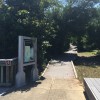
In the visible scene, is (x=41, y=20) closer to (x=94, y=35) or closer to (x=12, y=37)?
(x=12, y=37)

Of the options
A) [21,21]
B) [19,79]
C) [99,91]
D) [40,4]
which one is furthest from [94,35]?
[99,91]

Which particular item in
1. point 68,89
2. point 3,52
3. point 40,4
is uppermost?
point 40,4

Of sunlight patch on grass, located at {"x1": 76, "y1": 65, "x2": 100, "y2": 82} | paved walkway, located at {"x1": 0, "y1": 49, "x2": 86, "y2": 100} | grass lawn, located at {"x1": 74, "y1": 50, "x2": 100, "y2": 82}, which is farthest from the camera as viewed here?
grass lawn, located at {"x1": 74, "y1": 50, "x2": 100, "y2": 82}

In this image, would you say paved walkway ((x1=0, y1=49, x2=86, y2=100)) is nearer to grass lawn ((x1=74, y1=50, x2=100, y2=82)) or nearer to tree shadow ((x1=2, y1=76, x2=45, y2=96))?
tree shadow ((x1=2, y1=76, x2=45, y2=96))

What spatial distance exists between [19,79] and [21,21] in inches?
152

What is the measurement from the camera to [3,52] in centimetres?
1409

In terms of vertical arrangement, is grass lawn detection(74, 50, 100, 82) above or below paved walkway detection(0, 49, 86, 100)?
above

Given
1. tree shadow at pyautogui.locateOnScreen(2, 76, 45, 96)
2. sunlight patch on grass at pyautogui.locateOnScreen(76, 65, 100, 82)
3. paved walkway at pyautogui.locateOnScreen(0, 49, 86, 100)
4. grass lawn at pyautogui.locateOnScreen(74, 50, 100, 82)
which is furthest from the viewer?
grass lawn at pyautogui.locateOnScreen(74, 50, 100, 82)

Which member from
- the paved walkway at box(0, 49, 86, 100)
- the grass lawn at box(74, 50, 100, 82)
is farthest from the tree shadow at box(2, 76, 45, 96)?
the grass lawn at box(74, 50, 100, 82)

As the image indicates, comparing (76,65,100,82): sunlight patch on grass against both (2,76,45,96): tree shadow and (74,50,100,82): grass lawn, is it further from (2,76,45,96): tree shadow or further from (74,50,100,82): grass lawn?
(2,76,45,96): tree shadow

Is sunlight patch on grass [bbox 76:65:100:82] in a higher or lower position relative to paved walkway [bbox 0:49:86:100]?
higher

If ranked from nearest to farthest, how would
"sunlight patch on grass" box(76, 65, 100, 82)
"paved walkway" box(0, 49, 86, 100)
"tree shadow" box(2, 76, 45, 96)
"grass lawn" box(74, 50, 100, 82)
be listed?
"paved walkway" box(0, 49, 86, 100)
"tree shadow" box(2, 76, 45, 96)
"sunlight patch on grass" box(76, 65, 100, 82)
"grass lawn" box(74, 50, 100, 82)

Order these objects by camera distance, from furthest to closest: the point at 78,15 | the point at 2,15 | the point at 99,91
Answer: the point at 78,15
the point at 2,15
the point at 99,91

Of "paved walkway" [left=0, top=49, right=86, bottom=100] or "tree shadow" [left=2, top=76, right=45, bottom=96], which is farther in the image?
"tree shadow" [left=2, top=76, right=45, bottom=96]
